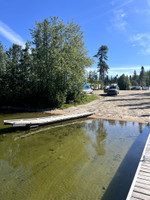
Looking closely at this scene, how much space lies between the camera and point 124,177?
440cm

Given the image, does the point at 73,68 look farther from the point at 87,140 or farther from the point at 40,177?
the point at 40,177

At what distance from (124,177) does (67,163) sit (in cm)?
203

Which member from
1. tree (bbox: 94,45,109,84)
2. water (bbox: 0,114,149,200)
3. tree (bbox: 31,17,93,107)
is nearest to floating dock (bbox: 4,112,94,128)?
water (bbox: 0,114,149,200)

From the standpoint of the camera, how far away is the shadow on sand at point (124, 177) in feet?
12.0

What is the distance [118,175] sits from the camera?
4492mm

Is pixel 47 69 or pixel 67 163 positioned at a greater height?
pixel 47 69

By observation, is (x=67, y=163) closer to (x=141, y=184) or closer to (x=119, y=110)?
(x=141, y=184)

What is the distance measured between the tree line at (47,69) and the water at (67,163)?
899cm

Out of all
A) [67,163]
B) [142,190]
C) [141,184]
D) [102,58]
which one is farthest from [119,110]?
[102,58]

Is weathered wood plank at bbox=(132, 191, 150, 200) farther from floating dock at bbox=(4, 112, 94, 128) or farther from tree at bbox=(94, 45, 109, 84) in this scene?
tree at bbox=(94, 45, 109, 84)

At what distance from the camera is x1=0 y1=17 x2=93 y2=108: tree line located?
1631cm

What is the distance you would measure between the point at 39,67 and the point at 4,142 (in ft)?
36.5

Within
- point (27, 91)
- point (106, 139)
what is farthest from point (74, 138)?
point (27, 91)

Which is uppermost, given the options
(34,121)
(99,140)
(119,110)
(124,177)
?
(34,121)
